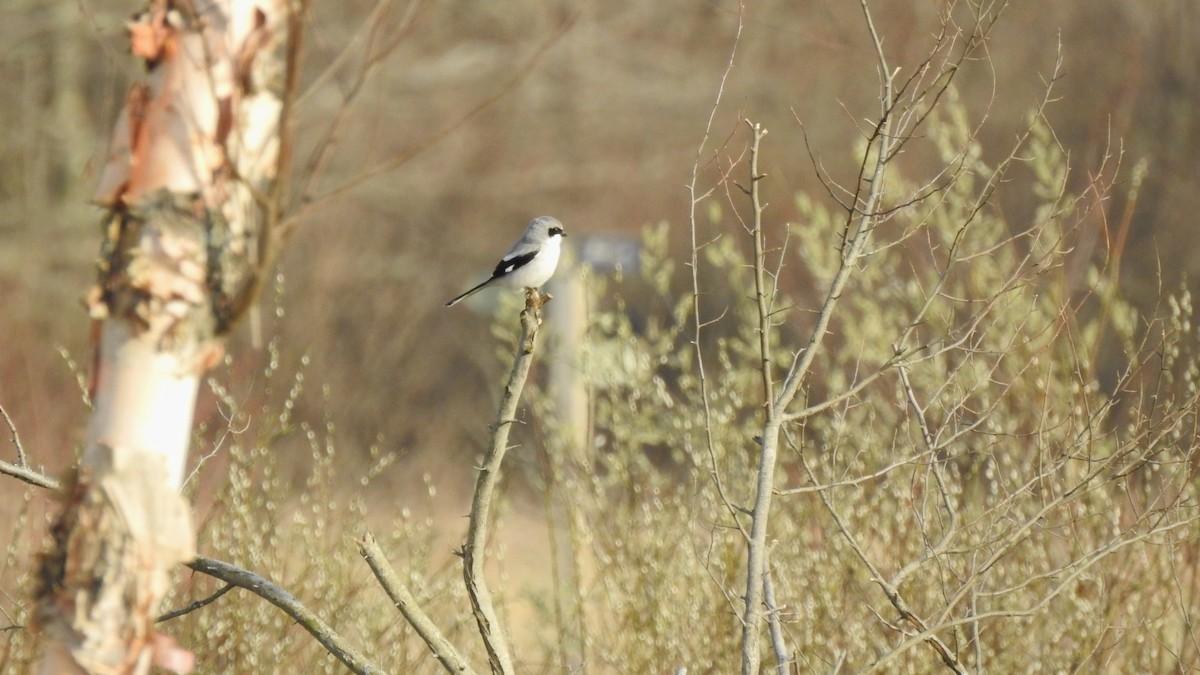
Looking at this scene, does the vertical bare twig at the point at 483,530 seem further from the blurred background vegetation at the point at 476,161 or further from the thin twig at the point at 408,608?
the blurred background vegetation at the point at 476,161

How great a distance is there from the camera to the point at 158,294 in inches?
82.4

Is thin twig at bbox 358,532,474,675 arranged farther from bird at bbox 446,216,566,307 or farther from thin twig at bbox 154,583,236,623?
bird at bbox 446,216,566,307

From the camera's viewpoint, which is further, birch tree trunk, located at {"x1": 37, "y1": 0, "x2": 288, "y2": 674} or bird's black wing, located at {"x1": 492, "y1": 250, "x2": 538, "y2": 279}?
bird's black wing, located at {"x1": 492, "y1": 250, "x2": 538, "y2": 279}

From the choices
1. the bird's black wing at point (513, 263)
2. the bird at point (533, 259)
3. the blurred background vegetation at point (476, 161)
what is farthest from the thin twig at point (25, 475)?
the blurred background vegetation at point (476, 161)

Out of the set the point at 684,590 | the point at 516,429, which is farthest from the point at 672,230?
the point at 684,590

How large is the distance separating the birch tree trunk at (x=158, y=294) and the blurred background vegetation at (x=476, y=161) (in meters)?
6.05

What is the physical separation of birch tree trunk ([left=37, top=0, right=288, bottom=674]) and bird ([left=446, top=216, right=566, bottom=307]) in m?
3.60

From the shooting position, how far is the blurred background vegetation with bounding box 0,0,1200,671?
39.2 feet

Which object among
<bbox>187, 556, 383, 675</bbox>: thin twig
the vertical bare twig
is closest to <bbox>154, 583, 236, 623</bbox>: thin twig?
<bbox>187, 556, 383, 675</bbox>: thin twig

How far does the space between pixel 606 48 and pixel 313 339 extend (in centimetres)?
522

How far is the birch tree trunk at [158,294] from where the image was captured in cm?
205

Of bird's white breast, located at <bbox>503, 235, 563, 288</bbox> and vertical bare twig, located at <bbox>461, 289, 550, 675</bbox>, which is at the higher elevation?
bird's white breast, located at <bbox>503, 235, 563, 288</bbox>

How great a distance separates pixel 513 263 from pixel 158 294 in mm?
3833

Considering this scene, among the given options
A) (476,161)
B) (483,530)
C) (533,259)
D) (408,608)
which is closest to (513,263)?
(533,259)
